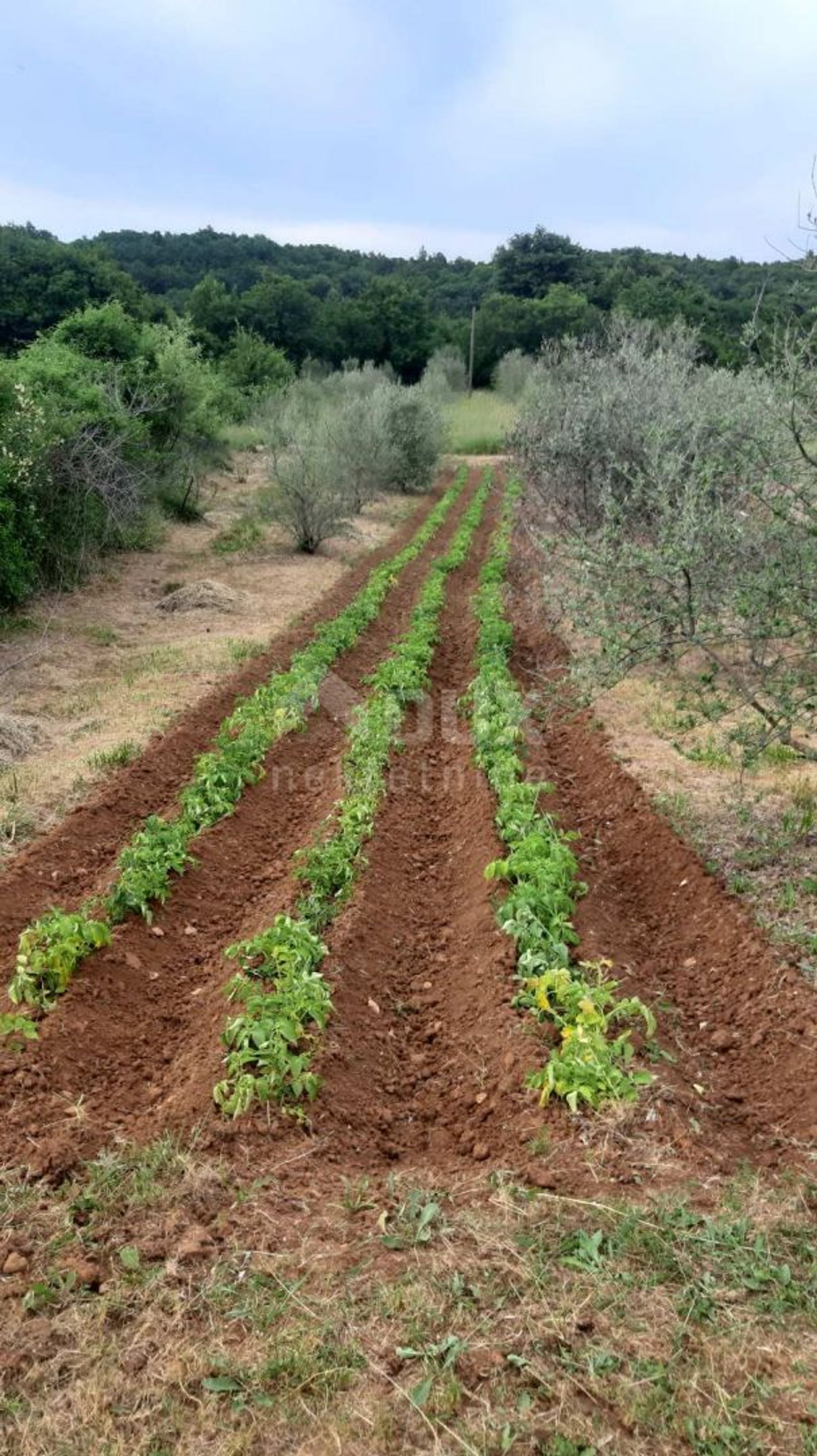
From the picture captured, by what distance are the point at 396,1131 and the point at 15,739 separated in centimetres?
659

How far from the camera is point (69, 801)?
26.9ft

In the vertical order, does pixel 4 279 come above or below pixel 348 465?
above

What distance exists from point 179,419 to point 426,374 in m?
30.7

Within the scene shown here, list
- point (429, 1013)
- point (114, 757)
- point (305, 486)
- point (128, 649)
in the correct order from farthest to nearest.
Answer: point (305, 486) → point (128, 649) → point (114, 757) → point (429, 1013)

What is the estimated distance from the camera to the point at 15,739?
947 centimetres

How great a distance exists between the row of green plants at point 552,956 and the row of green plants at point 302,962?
42.2 inches

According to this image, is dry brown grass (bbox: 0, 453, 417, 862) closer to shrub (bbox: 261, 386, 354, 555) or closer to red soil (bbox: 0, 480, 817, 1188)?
shrub (bbox: 261, 386, 354, 555)

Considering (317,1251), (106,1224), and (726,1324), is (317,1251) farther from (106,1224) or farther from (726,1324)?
(726,1324)

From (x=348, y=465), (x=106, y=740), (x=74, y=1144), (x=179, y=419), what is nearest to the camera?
(x=74, y=1144)

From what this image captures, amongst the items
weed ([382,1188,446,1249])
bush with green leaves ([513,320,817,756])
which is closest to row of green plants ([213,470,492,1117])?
weed ([382,1188,446,1249])

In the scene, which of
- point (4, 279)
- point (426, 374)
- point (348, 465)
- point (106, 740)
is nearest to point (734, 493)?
point (106, 740)

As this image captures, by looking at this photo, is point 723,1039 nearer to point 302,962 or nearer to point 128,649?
point 302,962

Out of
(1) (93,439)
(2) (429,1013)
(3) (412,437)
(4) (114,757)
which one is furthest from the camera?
(3) (412,437)

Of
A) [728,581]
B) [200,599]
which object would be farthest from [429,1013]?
[200,599]
